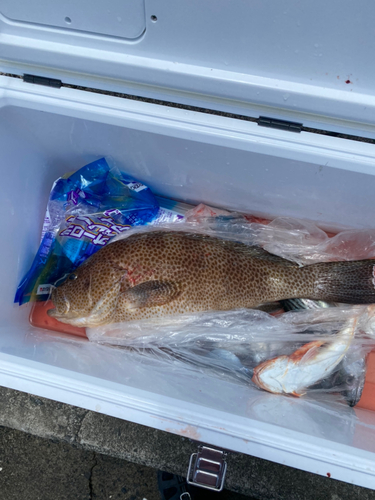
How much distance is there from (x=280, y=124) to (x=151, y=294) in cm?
85

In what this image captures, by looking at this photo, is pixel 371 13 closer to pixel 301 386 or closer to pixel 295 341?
pixel 295 341

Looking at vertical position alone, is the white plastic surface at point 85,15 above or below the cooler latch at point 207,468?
above

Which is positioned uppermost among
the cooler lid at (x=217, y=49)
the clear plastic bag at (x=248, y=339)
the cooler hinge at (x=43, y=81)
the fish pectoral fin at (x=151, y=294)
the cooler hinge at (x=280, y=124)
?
the cooler lid at (x=217, y=49)

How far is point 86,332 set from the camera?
1.73m

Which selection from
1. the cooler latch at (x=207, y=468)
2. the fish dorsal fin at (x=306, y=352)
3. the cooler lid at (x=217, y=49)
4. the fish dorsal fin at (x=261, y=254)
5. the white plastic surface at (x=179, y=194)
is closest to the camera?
the cooler lid at (x=217, y=49)

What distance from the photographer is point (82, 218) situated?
175 cm

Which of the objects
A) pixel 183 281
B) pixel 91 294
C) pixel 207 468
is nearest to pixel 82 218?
pixel 91 294

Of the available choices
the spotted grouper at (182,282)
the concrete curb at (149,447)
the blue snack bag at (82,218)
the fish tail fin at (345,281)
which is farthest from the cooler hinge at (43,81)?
the concrete curb at (149,447)

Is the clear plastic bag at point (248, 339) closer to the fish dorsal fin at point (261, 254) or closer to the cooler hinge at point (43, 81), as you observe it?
the fish dorsal fin at point (261, 254)

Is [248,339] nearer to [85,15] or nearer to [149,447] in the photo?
[149,447]

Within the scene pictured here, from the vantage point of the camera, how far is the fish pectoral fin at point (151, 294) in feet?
5.04

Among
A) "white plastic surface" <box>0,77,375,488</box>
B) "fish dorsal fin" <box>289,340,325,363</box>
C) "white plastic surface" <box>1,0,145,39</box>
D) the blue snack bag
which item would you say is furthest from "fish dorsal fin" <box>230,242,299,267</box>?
"white plastic surface" <box>1,0,145,39</box>

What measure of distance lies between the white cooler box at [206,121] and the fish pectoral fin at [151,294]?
0.25 metres

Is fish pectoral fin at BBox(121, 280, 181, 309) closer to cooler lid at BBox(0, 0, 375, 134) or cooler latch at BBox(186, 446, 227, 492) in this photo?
cooler latch at BBox(186, 446, 227, 492)
